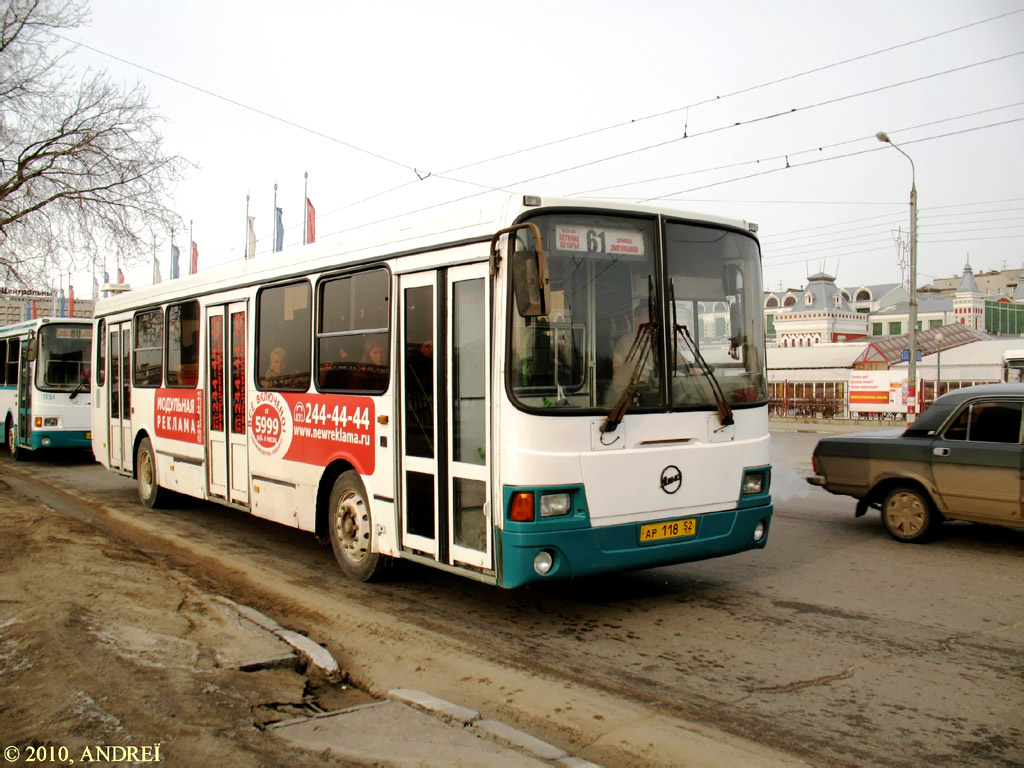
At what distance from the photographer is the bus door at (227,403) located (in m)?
9.45

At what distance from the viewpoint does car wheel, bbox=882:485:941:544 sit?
Result: 30.4 feet

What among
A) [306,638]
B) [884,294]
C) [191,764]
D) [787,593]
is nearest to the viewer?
[191,764]

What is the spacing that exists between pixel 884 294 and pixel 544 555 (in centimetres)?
10653

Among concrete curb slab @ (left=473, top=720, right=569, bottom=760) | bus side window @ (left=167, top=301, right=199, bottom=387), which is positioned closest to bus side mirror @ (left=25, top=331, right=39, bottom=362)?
bus side window @ (left=167, top=301, right=199, bottom=387)

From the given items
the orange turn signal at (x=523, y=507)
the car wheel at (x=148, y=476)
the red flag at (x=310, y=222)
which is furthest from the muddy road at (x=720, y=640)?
the red flag at (x=310, y=222)

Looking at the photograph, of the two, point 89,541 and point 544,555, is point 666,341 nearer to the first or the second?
point 544,555

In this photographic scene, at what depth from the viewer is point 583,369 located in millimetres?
5980

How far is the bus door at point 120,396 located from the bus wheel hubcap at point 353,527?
6107 mm

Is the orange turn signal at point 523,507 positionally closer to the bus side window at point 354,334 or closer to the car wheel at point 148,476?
the bus side window at point 354,334

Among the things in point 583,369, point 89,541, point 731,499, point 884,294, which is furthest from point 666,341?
point 884,294

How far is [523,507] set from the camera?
5.83 metres

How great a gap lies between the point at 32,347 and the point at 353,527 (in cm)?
1365

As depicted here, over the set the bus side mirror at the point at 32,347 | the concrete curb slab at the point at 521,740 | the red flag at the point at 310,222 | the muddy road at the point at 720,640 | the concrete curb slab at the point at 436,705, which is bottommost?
the muddy road at the point at 720,640

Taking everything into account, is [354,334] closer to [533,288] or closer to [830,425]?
[533,288]
